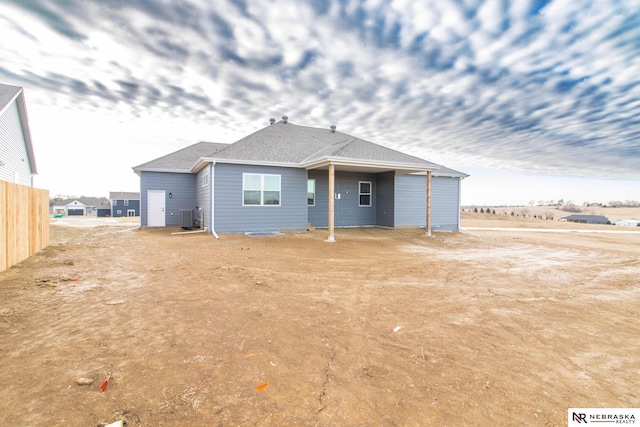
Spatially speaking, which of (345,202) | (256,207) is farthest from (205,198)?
(345,202)

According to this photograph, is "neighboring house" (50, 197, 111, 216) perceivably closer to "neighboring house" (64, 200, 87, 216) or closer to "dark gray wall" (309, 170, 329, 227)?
"neighboring house" (64, 200, 87, 216)

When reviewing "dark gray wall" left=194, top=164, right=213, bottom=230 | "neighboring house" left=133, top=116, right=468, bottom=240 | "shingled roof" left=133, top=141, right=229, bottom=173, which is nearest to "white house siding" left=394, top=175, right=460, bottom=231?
"neighboring house" left=133, top=116, right=468, bottom=240

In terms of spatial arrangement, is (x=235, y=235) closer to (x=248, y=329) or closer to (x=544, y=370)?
(x=248, y=329)

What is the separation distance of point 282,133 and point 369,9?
7.52 m

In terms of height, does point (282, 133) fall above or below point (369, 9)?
below

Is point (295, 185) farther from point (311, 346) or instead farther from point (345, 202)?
point (311, 346)

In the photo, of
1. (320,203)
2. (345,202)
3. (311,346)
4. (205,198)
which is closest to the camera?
(311,346)

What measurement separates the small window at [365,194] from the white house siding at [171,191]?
30.4ft

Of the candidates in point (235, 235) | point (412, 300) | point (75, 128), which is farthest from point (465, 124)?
point (75, 128)

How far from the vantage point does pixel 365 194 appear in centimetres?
1611

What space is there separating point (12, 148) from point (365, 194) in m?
17.1

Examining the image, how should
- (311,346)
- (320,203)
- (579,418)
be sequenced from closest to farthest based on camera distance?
(579,418), (311,346), (320,203)

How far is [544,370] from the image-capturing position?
8.68 ft

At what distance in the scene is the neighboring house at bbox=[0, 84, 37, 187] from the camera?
12297 mm
